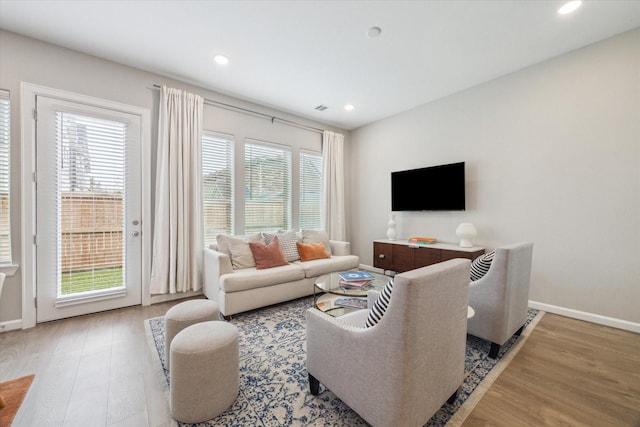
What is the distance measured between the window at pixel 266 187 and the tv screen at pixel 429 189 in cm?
188

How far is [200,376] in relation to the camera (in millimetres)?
1336

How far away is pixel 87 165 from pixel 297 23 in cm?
266

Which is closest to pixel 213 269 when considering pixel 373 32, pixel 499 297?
pixel 499 297

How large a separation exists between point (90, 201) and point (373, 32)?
3.43 metres

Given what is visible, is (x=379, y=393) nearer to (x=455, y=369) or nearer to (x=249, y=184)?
(x=455, y=369)

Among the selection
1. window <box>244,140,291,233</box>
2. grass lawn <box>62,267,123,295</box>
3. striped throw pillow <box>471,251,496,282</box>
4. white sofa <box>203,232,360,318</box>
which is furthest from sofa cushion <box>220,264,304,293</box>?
striped throw pillow <box>471,251,496,282</box>

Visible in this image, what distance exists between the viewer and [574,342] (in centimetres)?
218

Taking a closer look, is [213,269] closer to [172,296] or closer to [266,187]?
[172,296]

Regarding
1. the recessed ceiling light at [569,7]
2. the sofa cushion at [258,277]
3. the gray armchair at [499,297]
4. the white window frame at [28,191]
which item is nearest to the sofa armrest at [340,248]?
the sofa cushion at [258,277]

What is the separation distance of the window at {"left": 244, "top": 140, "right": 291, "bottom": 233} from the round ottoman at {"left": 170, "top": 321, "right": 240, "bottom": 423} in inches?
102

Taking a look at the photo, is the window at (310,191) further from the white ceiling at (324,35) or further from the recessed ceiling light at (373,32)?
the recessed ceiling light at (373,32)

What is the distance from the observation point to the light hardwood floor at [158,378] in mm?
1393

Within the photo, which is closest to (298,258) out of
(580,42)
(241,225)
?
(241,225)

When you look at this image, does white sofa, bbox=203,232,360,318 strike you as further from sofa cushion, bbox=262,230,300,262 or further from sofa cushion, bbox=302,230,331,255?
sofa cushion, bbox=302,230,331,255
